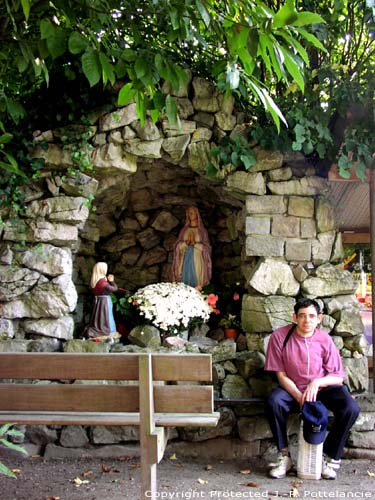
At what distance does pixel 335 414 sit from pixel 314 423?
0.30 metres

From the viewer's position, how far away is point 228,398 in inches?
165

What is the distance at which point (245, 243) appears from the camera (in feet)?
15.2

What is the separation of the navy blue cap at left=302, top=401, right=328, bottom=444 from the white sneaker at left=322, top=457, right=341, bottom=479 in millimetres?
255

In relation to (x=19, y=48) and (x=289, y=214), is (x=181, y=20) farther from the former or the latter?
(x=289, y=214)

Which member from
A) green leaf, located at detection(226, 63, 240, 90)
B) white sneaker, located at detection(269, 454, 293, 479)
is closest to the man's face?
white sneaker, located at detection(269, 454, 293, 479)

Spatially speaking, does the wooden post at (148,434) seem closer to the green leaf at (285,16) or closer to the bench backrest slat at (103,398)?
the bench backrest slat at (103,398)

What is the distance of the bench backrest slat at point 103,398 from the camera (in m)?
2.73

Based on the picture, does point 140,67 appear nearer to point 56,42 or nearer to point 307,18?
point 56,42

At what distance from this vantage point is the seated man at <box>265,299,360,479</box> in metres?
3.59

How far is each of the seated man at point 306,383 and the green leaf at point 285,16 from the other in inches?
94.5

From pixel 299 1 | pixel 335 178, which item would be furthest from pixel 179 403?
pixel 299 1

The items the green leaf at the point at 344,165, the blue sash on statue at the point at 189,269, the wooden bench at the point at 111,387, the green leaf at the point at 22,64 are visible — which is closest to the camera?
the green leaf at the point at 22,64

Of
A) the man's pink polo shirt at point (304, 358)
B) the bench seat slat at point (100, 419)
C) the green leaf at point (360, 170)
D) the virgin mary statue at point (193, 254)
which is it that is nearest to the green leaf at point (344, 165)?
the green leaf at point (360, 170)

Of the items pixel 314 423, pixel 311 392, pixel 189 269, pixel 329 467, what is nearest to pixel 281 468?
pixel 329 467
